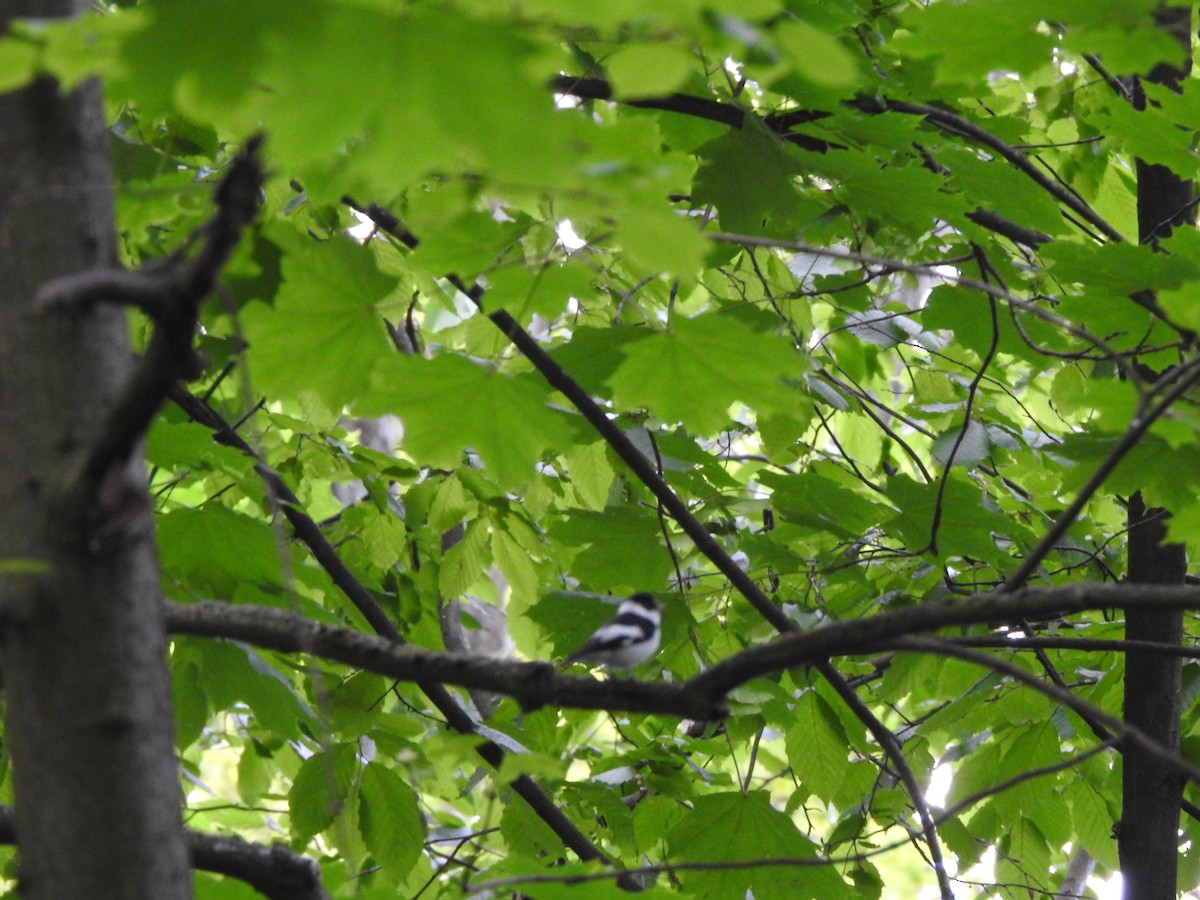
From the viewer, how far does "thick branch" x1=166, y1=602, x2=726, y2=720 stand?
117cm

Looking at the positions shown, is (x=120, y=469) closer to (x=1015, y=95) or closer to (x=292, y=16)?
(x=292, y=16)

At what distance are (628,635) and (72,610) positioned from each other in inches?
57.8

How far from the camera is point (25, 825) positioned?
97 centimetres

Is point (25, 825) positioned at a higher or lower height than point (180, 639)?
lower

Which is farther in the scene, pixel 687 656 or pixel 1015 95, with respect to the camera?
pixel 1015 95

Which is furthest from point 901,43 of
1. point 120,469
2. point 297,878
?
point 297,878

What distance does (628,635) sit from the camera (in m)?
2.31

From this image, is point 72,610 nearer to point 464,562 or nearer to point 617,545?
point 617,545

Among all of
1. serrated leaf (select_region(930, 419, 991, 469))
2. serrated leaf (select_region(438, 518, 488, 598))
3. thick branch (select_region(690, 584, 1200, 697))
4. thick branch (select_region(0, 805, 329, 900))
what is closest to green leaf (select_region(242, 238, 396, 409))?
thick branch (select_region(0, 805, 329, 900))

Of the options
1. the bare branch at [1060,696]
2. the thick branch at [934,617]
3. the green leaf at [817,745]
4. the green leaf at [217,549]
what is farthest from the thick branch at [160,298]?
the green leaf at [817,745]

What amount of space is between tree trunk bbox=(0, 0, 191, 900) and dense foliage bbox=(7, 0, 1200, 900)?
0.43 feet

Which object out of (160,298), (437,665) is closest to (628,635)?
(437,665)

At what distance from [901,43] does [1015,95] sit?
2.67 m

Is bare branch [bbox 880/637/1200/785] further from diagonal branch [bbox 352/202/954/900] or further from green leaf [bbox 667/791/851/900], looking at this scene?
green leaf [bbox 667/791/851/900]
